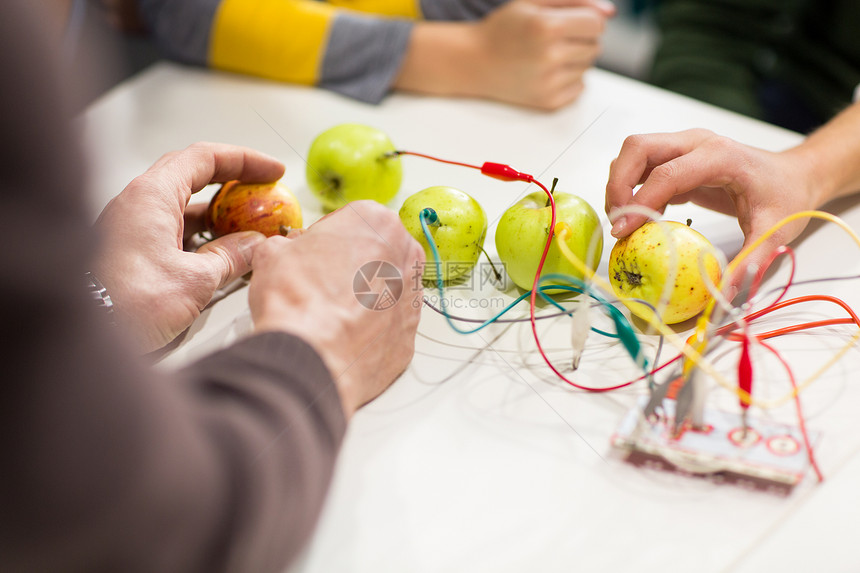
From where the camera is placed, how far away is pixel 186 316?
0.79 m

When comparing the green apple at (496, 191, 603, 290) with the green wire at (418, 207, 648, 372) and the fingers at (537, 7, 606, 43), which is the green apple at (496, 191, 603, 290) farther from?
the fingers at (537, 7, 606, 43)

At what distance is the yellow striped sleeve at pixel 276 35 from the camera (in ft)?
4.21

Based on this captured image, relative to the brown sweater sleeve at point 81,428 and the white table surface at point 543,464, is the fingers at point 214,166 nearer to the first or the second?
the white table surface at point 543,464

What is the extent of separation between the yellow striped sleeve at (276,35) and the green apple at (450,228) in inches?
22.8

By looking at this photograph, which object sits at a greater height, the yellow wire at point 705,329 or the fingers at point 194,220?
the yellow wire at point 705,329

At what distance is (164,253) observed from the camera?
2.53 feet

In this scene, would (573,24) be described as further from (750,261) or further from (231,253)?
(231,253)

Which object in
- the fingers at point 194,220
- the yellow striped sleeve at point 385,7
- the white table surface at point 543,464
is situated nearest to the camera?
the white table surface at point 543,464

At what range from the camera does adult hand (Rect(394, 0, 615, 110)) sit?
1.23m

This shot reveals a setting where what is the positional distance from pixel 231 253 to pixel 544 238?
1.22 feet

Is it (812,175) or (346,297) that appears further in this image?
(812,175)

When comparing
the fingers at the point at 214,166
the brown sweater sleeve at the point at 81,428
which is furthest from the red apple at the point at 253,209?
the brown sweater sleeve at the point at 81,428

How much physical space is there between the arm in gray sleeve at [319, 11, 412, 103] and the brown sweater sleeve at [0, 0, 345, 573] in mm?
899

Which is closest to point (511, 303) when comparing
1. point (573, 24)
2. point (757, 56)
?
point (573, 24)
